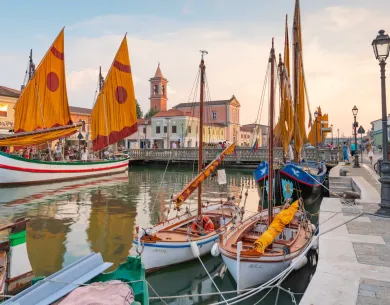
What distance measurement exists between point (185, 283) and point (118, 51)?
24462 millimetres

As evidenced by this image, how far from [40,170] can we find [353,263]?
86.2ft

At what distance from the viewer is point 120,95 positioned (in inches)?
1121

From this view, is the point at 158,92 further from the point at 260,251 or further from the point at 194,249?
the point at 260,251

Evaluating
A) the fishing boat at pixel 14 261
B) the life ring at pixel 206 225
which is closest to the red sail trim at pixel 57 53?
the life ring at pixel 206 225

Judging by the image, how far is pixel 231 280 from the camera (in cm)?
803

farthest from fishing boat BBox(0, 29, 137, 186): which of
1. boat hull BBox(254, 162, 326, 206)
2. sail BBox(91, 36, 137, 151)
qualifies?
boat hull BBox(254, 162, 326, 206)

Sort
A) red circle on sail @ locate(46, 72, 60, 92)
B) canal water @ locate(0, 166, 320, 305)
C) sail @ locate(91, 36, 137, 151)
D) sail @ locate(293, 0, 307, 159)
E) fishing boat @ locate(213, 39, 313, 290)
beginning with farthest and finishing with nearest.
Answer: sail @ locate(91, 36, 137, 151)
red circle on sail @ locate(46, 72, 60, 92)
sail @ locate(293, 0, 307, 159)
canal water @ locate(0, 166, 320, 305)
fishing boat @ locate(213, 39, 313, 290)

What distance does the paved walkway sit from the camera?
4.23 meters

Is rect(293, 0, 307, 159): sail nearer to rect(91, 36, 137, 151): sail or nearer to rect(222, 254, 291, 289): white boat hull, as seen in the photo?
rect(222, 254, 291, 289): white boat hull

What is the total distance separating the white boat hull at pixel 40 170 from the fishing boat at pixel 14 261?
20937 millimetres

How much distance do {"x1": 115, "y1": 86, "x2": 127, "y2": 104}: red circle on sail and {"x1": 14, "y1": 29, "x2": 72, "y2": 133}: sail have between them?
4427 mm

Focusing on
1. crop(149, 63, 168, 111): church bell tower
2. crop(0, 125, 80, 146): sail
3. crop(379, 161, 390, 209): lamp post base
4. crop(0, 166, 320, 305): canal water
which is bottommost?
crop(0, 166, 320, 305): canal water

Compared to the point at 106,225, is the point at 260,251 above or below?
above

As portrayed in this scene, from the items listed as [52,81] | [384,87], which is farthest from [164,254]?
[52,81]
